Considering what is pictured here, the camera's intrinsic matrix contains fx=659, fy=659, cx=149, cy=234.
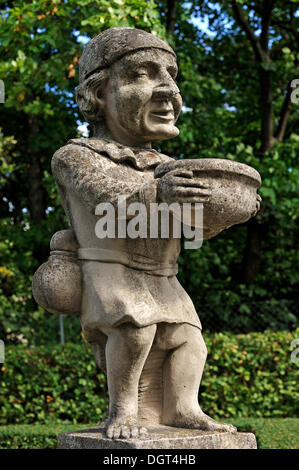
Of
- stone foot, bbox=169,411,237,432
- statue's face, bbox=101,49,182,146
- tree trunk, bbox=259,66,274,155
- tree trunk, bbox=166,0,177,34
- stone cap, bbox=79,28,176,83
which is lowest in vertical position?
stone foot, bbox=169,411,237,432

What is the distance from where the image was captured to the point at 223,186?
3049 millimetres

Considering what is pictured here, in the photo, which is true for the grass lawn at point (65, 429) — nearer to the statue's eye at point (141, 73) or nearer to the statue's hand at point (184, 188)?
the statue's hand at point (184, 188)

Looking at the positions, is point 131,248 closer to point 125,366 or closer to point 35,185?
point 125,366

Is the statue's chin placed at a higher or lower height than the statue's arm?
higher

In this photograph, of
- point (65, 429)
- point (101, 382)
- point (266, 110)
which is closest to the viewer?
point (65, 429)

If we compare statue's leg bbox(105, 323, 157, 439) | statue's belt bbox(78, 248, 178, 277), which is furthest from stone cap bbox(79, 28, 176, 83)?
statue's leg bbox(105, 323, 157, 439)

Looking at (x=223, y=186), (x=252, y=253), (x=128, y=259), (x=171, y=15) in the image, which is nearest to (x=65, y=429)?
(x=128, y=259)

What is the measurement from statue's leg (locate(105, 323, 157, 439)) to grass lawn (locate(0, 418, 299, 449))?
2.85 m

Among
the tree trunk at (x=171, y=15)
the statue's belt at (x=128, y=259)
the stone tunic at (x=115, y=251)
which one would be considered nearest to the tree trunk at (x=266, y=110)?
the tree trunk at (x=171, y=15)

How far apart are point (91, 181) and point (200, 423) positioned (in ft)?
4.32

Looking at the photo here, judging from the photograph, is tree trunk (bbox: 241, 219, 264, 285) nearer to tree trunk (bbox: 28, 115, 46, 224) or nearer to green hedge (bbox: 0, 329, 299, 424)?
green hedge (bbox: 0, 329, 299, 424)

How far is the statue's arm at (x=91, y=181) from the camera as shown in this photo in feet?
10.2

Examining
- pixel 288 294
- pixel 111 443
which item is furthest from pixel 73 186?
pixel 288 294

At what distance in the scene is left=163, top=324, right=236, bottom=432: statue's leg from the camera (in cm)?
337
